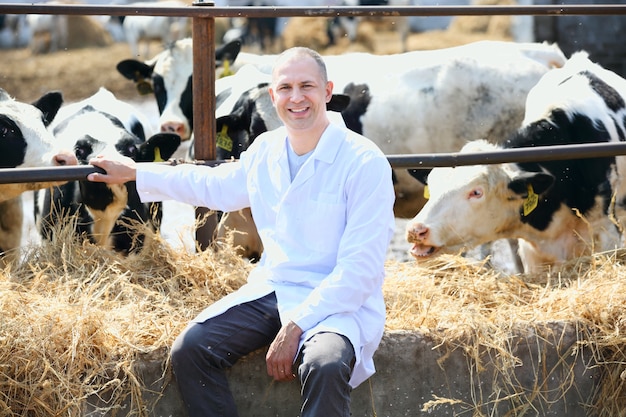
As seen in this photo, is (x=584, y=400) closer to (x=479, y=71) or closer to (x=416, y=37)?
(x=479, y=71)

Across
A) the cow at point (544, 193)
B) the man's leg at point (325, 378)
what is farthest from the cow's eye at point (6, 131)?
the man's leg at point (325, 378)

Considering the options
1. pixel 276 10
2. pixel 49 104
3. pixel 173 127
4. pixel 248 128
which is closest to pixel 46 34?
pixel 173 127

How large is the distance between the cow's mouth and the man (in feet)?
5.48

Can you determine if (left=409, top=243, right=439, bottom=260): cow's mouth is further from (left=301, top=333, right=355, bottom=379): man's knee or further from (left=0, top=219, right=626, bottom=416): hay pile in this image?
(left=301, top=333, right=355, bottom=379): man's knee

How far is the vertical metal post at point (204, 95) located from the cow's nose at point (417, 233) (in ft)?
3.78

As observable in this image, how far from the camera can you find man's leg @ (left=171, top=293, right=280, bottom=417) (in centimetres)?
322

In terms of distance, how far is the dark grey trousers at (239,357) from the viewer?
9.87 ft

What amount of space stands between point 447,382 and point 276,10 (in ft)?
6.02

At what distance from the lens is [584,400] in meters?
3.85

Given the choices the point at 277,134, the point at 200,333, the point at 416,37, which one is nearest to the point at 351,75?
the point at 277,134

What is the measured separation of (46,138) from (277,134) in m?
2.30

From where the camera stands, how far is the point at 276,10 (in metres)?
4.41

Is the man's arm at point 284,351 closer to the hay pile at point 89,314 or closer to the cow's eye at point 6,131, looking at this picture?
the hay pile at point 89,314

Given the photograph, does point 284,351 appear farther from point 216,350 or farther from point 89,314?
point 89,314
